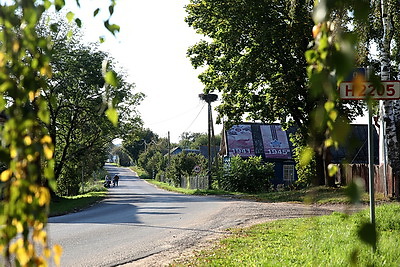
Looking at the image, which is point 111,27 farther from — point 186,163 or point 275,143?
point 186,163

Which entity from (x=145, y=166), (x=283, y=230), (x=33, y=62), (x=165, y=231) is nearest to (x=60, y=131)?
(x=165, y=231)

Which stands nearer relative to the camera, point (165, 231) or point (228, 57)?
point (165, 231)

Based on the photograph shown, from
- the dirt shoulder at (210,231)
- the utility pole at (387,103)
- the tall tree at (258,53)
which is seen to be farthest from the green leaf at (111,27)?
the tall tree at (258,53)

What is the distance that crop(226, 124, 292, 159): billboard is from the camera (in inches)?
2034

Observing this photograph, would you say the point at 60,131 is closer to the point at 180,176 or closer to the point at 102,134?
the point at 102,134

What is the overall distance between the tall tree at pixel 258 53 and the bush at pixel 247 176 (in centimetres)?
965

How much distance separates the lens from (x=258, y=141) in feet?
173

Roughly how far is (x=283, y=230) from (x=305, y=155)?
1067 cm

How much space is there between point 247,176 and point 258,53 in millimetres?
13997

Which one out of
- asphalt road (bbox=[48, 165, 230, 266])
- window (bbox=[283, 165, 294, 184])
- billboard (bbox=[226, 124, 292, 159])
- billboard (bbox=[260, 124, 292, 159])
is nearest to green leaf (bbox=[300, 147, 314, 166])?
asphalt road (bbox=[48, 165, 230, 266])

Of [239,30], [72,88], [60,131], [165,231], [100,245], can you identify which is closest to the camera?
[100,245]

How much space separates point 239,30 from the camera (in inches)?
1024

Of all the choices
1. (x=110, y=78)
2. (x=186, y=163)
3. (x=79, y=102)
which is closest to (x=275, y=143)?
(x=186, y=163)

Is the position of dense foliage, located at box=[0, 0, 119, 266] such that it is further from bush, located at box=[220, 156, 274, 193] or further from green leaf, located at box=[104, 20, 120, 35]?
bush, located at box=[220, 156, 274, 193]
